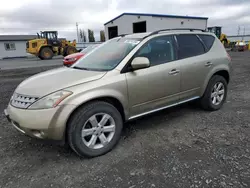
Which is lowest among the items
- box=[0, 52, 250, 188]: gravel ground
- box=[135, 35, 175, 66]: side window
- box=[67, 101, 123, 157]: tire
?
box=[0, 52, 250, 188]: gravel ground

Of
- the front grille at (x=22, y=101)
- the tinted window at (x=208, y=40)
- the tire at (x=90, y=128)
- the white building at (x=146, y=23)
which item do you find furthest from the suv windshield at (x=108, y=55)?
the white building at (x=146, y=23)

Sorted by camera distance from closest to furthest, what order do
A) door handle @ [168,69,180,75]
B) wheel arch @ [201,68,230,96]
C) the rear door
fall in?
door handle @ [168,69,180,75]
the rear door
wheel arch @ [201,68,230,96]

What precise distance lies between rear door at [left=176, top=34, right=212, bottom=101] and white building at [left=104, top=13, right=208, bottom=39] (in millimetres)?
18114

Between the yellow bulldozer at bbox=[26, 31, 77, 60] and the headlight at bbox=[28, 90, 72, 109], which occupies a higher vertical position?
the yellow bulldozer at bbox=[26, 31, 77, 60]

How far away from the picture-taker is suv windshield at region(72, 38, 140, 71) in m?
2.90

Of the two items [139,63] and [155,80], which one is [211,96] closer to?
[155,80]

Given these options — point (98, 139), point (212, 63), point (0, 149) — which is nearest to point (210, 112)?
point (212, 63)

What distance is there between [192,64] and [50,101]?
2553 millimetres

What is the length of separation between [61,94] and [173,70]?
190cm

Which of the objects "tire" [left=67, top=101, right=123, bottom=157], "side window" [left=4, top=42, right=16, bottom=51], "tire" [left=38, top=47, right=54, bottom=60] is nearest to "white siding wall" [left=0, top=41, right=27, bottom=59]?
"side window" [left=4, top=42, right=16, bottom=51]

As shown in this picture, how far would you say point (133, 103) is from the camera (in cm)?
285

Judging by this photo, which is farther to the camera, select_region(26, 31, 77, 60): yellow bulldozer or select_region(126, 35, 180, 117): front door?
select_region(26, 31, 77, 60): yellow bulldozer

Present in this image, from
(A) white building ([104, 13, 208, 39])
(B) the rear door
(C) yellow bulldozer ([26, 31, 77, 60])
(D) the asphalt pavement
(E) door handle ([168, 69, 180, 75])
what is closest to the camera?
(E) door handle ([168, 69, 180, 75])

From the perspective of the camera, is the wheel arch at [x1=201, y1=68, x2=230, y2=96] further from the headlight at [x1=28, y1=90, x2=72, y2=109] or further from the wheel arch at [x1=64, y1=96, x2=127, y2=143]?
the headlight at [x1=28, y1=90, x2=72, y2=109]
